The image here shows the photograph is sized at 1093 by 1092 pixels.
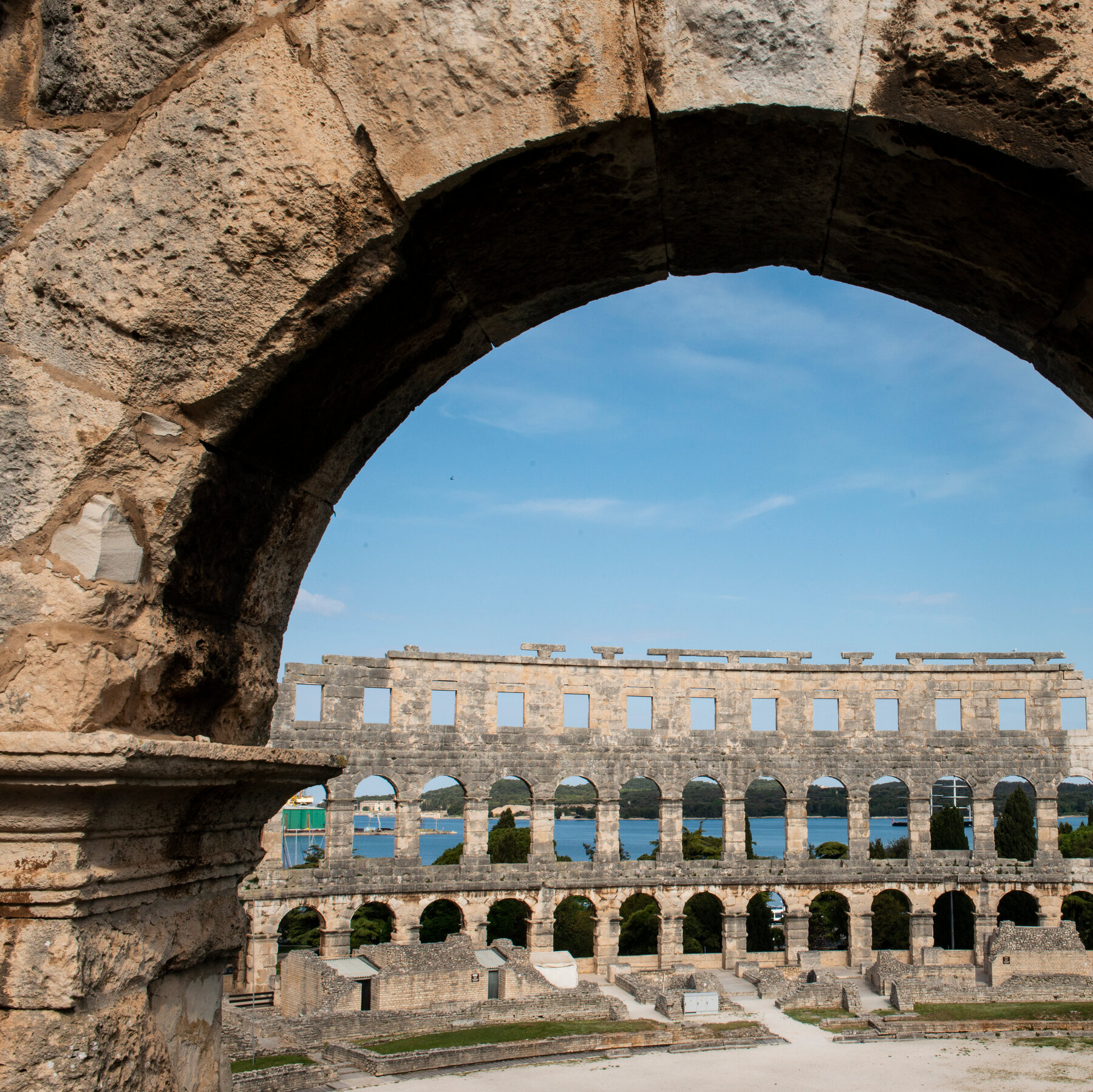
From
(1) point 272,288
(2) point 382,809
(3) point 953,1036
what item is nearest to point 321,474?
(1) point 272,288

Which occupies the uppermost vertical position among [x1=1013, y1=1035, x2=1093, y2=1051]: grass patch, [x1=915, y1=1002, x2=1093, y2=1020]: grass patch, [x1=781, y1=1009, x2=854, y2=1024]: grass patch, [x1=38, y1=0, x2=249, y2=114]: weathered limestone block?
[x1=38, y1=0, x2=249, y2=114]: weathered limestone block

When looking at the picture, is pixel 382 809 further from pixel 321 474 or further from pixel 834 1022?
pixel 321 474

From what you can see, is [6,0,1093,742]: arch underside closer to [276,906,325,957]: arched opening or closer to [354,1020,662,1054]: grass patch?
[354,1020,662,1054]: grass patch

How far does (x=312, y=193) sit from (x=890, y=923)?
31522 mm

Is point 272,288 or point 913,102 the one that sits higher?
point 913,102

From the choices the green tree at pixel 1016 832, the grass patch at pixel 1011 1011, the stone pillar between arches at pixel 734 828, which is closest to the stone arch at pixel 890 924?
the green tree at pixel 1016 832

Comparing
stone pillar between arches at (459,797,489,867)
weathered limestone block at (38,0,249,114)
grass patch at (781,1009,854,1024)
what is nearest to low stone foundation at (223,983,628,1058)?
grass patch at (781,1009,854,1024)

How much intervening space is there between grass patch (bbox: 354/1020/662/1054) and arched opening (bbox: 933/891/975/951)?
13363 millimetres

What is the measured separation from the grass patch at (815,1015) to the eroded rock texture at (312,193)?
66.4ft

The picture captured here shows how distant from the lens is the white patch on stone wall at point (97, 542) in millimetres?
1831

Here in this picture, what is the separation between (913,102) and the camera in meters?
1.72

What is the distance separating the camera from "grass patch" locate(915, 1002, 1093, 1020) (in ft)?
64.7

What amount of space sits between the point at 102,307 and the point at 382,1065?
16.0 metres

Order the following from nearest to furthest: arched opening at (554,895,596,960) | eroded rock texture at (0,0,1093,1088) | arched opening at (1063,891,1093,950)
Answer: eroded rock texture at (0,0,1093,1088)
arched opening at (1063,891,1093,950)
arched opening at (554,895,596,960)
